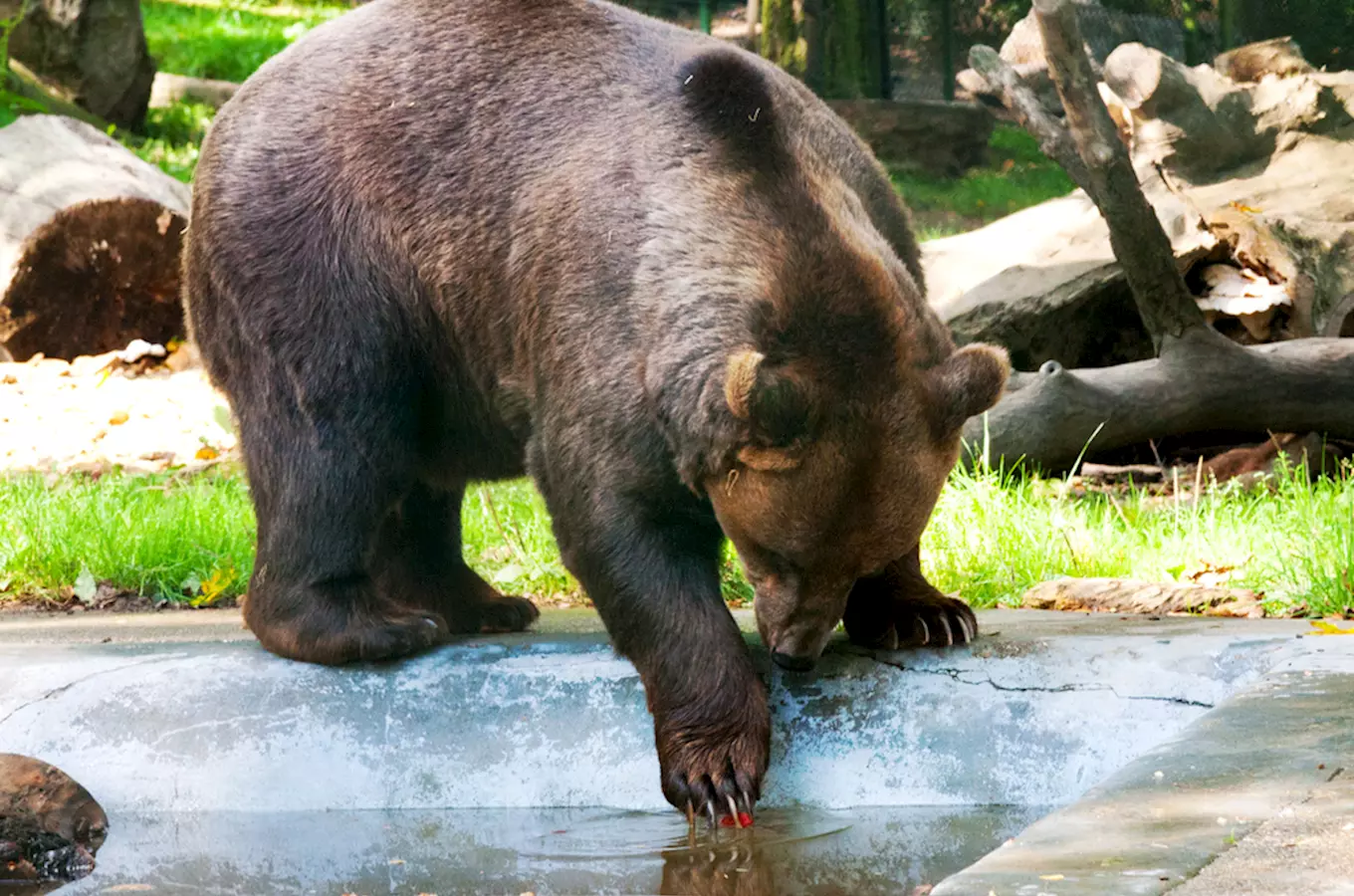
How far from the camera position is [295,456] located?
4828 mm

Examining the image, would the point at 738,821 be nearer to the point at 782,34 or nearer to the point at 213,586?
the point at 213,586

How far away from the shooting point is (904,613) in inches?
177

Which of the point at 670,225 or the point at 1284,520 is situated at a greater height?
the point at 670,225

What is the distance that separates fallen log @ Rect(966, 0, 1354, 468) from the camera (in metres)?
7.36

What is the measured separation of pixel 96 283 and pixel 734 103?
8.07m

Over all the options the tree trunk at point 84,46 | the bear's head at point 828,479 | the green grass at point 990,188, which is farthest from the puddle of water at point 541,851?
the tree trunk at point 84,46

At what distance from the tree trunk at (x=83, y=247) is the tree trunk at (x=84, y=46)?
4917mm

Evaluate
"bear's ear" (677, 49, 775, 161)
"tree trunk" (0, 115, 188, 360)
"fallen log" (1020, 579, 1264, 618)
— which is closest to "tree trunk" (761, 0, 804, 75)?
"tree trunk" (0, 115, 188, 360)

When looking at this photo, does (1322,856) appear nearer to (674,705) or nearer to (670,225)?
(674,705)

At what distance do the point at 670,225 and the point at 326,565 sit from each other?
1.55 m

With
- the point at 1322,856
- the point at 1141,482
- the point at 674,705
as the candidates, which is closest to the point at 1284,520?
the point at 1141,482

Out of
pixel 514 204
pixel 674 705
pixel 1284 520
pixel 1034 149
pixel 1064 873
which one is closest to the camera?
pixel 1064 873

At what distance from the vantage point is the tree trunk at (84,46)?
1612 centimetres

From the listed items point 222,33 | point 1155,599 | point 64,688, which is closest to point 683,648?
point 64,688
